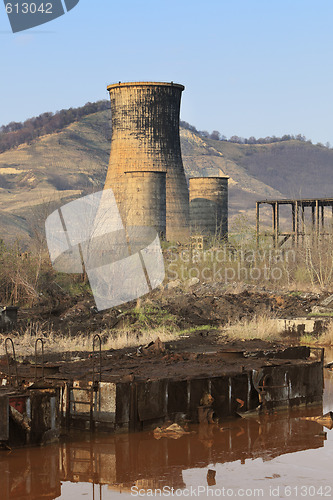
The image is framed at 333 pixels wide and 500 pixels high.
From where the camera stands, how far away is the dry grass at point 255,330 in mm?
18266

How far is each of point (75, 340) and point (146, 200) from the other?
25.3 metres

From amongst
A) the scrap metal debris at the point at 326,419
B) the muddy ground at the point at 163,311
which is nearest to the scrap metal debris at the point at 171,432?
Answer: the scrap metal debris at the point at 326,419

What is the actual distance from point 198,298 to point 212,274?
6.05 metres

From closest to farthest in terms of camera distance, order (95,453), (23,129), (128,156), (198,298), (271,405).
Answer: (95,453) < (271,405) < (198,298) < (128,156) < (23,129)

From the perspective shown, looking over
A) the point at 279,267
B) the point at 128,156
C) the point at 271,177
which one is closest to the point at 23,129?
the point at 271,177

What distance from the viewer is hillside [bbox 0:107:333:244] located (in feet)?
345

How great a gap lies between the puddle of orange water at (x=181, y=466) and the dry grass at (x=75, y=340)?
551 centimetres

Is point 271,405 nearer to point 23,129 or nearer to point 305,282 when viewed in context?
point 305,282

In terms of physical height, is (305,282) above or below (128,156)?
below

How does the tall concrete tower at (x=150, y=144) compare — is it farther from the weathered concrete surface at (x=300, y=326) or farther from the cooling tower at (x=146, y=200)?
the weathered concrete surface at (x=300, y=326)

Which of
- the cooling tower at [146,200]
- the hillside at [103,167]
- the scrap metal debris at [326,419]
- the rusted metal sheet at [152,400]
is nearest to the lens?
the rusted metal sheet at [152,400]

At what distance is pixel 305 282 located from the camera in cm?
2845

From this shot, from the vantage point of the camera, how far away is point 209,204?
1770 inches

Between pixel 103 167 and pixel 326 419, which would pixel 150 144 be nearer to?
pixel 326 419
